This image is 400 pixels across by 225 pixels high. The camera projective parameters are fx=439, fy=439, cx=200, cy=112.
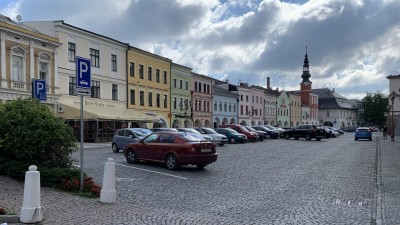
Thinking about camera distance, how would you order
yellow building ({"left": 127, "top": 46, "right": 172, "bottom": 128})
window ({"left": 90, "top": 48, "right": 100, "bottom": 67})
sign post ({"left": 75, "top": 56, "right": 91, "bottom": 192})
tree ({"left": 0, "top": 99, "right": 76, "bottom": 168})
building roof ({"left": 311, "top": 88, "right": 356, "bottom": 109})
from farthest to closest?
building roof ({"left": 311, "top": 88, "right": 356, "bottom": 109}), yellow building ({"left": 127, "top": 46, "right": 172, "bottom": 128}), window ({"left": 90, "top": 48, "right": 100, "bottom": 67}), tree ({"left": 0, "top": 99, "right": 76, "bottom": 168}), sign post ({"left": 75, "top": 56, "right": 91, "bottom": 192})

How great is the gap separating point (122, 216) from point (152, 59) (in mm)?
46848

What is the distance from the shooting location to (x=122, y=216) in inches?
354

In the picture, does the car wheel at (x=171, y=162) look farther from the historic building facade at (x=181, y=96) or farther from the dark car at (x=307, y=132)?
the historic building facade at (x=181, y=96)

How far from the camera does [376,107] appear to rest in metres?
135

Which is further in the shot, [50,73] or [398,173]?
[50,73]

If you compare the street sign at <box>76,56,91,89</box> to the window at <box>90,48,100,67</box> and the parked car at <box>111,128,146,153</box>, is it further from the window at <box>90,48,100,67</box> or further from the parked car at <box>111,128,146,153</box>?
the window at <box>90,48,100,67</box>

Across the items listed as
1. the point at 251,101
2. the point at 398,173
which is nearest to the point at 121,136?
the point at 398,173

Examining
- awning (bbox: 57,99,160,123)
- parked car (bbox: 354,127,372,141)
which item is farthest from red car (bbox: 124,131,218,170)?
parked car (bbox: 354,127,372,141)

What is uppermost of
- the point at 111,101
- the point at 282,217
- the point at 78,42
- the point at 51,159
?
the point at 78,42

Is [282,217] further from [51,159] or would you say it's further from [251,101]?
[251,101]

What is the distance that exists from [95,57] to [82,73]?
1375 inches

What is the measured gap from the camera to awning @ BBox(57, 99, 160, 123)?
3872 cm

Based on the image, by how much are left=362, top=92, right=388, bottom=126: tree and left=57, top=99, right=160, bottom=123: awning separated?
328 feet

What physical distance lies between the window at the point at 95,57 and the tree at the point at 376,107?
108 m
